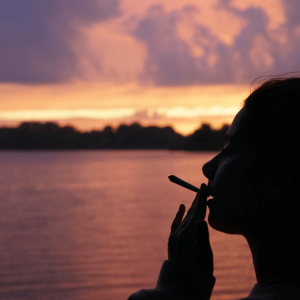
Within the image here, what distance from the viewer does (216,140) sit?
128m

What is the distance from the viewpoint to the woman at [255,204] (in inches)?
70.7

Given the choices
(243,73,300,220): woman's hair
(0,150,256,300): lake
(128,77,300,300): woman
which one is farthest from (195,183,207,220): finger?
A: (0,150,256,300): lake

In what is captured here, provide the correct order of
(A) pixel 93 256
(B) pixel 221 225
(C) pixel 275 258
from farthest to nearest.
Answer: (A) pixel 93 256 → (B) pixel 221 225 → (C) pixel 275 258

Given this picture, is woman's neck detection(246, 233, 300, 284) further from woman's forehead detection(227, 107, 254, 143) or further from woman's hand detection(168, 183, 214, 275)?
woman's forehead detection(227, 107, 254, 143)

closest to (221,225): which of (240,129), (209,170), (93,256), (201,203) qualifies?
(201,203)

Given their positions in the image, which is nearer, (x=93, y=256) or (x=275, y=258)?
(x=275, y=258)

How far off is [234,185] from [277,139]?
0.24m

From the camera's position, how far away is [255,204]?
6.02 feet

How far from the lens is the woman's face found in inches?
73.0

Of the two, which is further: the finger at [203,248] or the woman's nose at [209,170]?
the woman's nose at [209,170]

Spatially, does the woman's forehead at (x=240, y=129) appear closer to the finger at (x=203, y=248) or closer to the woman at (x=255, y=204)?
the woman at (x=255, y=204)

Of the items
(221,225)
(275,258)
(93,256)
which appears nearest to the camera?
(275,258)

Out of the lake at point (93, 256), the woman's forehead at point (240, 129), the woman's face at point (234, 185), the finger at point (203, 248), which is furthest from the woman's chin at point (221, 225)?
the lake at point (93, 256)

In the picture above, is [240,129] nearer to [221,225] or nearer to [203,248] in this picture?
[221,225]
